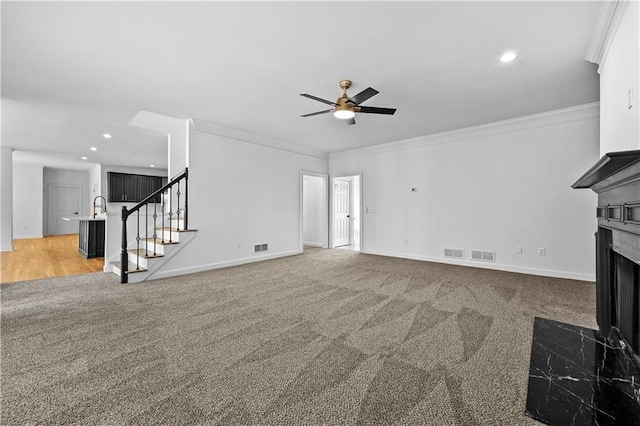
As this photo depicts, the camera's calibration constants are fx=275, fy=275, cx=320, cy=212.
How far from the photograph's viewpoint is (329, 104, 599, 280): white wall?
425 centimetres

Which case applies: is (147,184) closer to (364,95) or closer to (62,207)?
(62,207)

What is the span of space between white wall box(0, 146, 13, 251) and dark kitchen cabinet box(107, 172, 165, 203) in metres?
2.58

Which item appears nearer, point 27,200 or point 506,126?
point 506,126

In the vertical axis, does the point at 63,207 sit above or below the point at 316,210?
above

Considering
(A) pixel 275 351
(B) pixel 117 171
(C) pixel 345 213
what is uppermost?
(B) pixel 117 171

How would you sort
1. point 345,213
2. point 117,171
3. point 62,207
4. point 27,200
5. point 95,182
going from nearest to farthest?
point 345,213 < point 27,200 < point 117,171 < point 95,182 < point 62,207

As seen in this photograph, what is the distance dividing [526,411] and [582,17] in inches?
115

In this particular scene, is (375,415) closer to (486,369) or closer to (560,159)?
(486,369)

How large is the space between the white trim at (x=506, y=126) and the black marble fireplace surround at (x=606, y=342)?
2.79 m

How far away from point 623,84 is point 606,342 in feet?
6.47

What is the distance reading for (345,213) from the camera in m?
8.55

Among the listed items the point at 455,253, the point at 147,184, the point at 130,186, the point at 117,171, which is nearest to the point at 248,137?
the point at 455,253

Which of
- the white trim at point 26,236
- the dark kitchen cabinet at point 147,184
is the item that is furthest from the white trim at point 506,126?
the white trim at point 26,236

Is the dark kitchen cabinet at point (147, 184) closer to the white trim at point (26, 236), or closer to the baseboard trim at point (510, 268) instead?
the white trim at point (26, 236)
